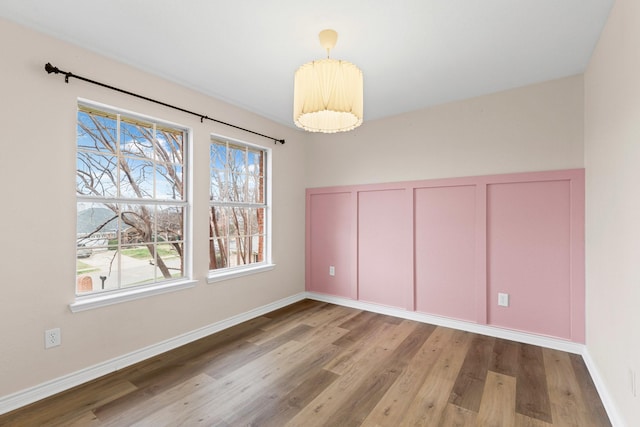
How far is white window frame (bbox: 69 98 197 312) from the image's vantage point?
2.28 m

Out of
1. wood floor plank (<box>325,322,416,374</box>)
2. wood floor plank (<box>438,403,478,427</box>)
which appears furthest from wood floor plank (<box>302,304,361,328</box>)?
wood floor plank (<box>438,403,478,427</box>)

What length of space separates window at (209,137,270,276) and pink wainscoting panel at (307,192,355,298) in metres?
0.77

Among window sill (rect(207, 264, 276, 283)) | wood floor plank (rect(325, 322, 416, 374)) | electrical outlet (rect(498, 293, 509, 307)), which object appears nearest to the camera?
wood floor plank (rect(325, 322, 416, 374))

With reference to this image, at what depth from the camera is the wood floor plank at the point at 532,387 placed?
1.87m

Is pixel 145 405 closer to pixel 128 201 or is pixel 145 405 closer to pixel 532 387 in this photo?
pixel 128 201

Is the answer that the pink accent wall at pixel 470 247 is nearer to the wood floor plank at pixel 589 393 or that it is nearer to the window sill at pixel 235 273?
the wood floor plank at pixel 589 393

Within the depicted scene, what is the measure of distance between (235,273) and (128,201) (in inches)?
52.2

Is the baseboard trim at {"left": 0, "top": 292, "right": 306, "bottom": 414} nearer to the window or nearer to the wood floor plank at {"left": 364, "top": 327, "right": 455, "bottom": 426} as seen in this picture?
the window

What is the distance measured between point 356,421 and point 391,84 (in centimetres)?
276

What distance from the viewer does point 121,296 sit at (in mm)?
2412

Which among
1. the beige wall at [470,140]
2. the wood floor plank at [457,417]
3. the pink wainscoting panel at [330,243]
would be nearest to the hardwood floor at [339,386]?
the wood floor plank at [457,417]

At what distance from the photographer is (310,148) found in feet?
14.5

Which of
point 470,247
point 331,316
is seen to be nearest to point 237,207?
point 331,316

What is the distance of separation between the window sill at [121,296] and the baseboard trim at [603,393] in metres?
3.24
